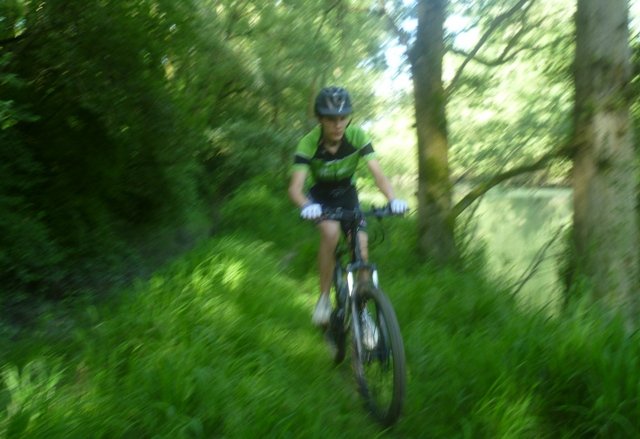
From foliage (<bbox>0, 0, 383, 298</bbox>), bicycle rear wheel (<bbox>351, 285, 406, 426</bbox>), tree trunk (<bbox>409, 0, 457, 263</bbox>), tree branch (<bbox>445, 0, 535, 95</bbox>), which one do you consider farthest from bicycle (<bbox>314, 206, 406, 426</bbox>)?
tree branch (<bbox>445, 0, 535, 95</bbox>)

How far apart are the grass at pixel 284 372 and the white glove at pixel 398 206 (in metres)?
1.03

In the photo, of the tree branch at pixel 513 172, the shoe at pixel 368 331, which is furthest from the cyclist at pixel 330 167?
the tree branch at pixel 513 172

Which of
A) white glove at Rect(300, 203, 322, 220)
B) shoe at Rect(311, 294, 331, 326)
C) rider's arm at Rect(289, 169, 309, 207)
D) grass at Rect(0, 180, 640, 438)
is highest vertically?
white glove at Rect(300, 203, 322, 220)

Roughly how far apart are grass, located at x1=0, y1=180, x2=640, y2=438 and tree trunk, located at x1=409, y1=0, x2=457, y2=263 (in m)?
2.00

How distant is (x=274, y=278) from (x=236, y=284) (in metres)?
0.75

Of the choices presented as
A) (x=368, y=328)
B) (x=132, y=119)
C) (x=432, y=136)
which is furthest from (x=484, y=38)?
(x=368, y=328)

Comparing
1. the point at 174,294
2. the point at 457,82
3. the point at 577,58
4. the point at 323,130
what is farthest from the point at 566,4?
the point at 174,294

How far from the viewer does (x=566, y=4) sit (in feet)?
23.7

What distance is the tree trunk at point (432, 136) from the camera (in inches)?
289

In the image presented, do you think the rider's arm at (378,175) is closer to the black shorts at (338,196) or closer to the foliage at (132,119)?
the black shorts at (338,196)

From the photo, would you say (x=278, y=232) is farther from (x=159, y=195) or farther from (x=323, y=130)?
(x=323, y=130)

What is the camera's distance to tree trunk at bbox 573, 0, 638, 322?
452 cm

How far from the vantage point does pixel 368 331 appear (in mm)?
3617

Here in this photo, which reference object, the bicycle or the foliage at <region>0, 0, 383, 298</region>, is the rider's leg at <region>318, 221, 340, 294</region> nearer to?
the bicycle
